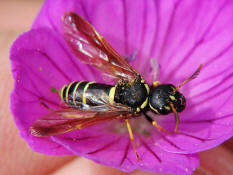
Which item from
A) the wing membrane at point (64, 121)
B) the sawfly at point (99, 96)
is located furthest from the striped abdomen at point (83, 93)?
the wing membrane at point (64, 121)

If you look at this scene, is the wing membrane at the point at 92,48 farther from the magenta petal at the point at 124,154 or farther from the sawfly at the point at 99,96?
the magenta petal at the point at 124,154

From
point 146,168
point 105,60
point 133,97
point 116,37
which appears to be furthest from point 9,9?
point 146,168

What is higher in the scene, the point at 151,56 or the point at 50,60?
the point at 50,60

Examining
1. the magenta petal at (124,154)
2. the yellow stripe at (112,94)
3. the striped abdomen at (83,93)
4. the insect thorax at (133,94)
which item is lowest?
the magenta petal at (124,154)

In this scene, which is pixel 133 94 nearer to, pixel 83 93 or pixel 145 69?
pixel 83 93

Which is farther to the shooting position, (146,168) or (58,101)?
(58,101)

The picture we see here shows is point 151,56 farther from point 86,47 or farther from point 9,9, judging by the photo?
point 9,9

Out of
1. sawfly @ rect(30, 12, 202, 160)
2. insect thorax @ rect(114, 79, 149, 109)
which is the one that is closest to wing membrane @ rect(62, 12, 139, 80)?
sawfly @ rect(30, 12, 202, 160)

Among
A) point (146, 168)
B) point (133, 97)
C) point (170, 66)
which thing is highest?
point (133, 97)
